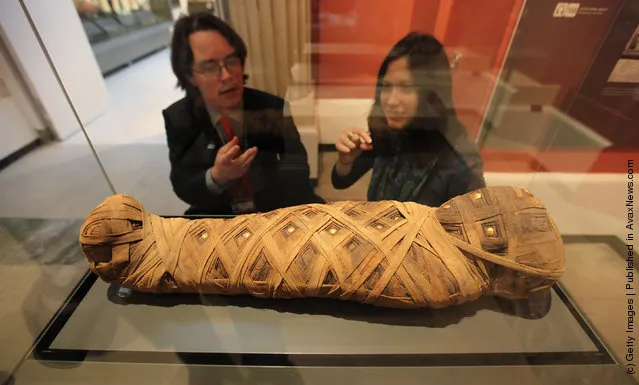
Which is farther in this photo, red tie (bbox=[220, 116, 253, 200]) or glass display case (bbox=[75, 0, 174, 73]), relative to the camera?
red tie (bbox=[220, 116, 253, 200])

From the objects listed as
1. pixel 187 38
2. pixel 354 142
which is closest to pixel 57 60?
pixel 187 38

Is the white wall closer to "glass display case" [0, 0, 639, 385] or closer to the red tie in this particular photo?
"glass display case" [0, 0, 639, 385]

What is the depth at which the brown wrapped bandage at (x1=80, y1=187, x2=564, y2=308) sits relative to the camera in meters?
0.53

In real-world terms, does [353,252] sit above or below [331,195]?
above

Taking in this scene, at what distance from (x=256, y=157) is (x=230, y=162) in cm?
14

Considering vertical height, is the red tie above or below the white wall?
below

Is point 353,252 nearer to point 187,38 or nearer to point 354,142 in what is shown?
point 354,142

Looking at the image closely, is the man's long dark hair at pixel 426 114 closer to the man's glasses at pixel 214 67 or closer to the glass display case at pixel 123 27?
the man's glasses at pixel 214 67

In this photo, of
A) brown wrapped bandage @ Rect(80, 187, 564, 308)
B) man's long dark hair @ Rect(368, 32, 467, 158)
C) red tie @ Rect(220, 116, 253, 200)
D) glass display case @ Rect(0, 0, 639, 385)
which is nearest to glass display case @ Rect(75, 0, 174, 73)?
glass display case @ Rect(0, 0, 639, 385)

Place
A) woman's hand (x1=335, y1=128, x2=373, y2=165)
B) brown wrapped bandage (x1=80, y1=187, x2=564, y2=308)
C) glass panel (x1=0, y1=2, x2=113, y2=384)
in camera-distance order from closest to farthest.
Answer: brown wrapped bandage (x1=80, y1=187, x2=564, y2=308) → glass panel (x1=0, y1=2, x2=113, y2=384) → woman's hand (x1=335, y1=128, x2=373, y2=165)

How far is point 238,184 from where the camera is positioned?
921 mm

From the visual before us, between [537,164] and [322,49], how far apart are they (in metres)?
0.87

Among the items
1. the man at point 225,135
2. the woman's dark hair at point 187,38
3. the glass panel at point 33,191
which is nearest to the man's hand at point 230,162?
the man at point 225,135

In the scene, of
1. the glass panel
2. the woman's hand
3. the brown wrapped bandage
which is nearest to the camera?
the brown wrapped bandage
